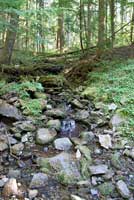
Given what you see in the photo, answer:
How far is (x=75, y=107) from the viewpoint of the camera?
6.42 metres

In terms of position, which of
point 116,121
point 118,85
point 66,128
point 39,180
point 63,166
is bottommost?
point 39,180

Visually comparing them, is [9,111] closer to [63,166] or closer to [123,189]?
[63,166]

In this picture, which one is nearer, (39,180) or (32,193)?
(32,193)

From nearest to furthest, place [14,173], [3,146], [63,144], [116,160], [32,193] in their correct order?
[32,193] → [14,173] → [116,160] → [3,146] → [63,144]

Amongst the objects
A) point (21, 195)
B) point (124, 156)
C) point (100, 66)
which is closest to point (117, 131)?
point (124, 156)

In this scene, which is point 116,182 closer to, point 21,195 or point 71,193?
point 71,193

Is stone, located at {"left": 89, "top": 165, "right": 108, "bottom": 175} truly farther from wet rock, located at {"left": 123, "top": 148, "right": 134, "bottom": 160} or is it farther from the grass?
the grass

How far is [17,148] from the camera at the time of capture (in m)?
4.92

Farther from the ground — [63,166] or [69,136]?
[69,136]

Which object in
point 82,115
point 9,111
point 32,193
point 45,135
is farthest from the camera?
point 82,115

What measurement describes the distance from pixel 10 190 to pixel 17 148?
3.09 feet

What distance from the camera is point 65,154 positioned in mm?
4828

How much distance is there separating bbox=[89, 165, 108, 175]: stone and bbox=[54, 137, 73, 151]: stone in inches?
24.2

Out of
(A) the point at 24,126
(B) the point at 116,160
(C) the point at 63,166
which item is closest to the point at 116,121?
(B) the point at 116,160
